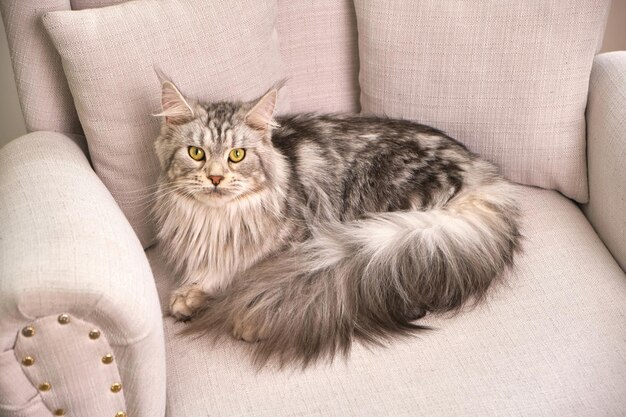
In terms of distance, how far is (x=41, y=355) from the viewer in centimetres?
106

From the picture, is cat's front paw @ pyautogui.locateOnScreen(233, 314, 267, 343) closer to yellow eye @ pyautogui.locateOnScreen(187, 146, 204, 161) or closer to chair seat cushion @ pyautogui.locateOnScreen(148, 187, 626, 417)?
chair seat cushion @ pyautogui.locateOnScreen(148, 187, 626, 417)

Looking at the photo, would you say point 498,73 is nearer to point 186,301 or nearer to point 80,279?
point 186,301

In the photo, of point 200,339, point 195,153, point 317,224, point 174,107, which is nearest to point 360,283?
point 317,224

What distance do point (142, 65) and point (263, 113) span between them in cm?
31

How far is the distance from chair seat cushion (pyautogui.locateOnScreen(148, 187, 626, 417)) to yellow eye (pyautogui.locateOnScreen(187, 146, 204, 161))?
0.38m

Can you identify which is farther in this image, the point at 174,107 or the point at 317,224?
the point at 317,224

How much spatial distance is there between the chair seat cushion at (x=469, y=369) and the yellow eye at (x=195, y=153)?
0.38m

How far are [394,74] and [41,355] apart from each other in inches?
44.2

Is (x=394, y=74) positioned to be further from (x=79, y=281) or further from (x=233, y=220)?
(x=79, y=281)

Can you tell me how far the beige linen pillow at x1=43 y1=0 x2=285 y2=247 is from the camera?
144cm

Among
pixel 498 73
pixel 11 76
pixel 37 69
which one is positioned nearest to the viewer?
pixel 37 69

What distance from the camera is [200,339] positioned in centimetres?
136

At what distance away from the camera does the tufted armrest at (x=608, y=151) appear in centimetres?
154

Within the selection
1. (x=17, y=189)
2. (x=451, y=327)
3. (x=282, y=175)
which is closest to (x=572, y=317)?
(x=451, y=327)
